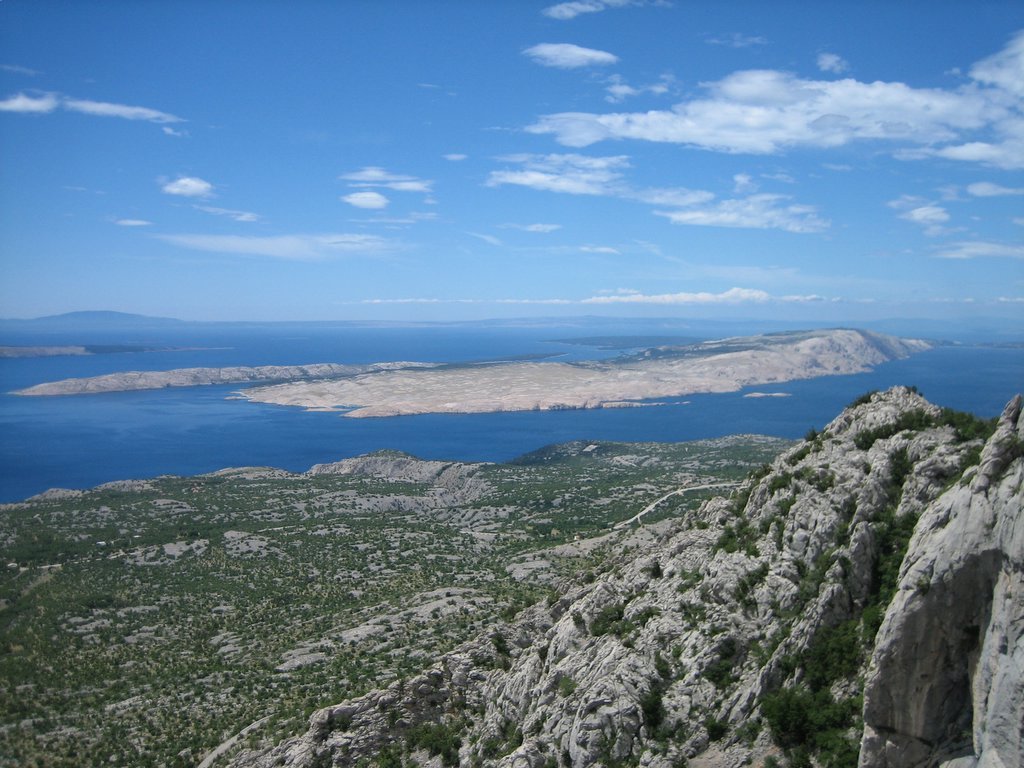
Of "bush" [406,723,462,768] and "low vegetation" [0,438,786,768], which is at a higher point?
"bush" [406,723,462,768]

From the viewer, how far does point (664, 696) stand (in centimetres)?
1755

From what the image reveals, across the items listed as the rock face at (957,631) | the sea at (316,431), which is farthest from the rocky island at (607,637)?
the sea at (316,431)

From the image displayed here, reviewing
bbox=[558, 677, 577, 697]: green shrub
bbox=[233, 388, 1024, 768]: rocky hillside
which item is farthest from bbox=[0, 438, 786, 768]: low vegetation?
bbox=[233, 388, 1024, 768]: rocky hillside

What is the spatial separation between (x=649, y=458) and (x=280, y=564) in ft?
195

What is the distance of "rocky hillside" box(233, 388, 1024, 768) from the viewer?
11.5 meters

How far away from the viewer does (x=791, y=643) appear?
15.9 m

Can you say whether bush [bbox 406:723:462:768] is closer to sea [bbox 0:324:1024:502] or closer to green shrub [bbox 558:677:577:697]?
green shrub [bbox 558:677:577:697]

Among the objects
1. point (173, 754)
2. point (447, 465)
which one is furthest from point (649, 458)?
point (173, 754)

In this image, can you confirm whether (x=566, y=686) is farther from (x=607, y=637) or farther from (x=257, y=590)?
(x=257, y=590)

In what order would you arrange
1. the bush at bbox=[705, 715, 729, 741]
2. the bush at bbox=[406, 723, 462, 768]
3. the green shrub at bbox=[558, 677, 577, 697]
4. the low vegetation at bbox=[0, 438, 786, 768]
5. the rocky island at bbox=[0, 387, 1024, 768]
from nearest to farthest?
the rocky island at bbox=[0, 387, 1024, 768] → the bush at bbox=[705, 715, 729, 741] → the green shrub at bbox=[558, 677, 577, 697] → the bush at bbox=[406, 723, 462, 768] → the low vegetation at bbox=[0, 438, 786, 768]

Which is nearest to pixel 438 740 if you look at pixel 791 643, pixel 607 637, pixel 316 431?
pixel 607 637

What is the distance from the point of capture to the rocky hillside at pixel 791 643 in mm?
11461

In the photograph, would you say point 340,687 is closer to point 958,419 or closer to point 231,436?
point 958,419

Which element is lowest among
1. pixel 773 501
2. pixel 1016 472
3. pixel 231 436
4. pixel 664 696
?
pixel 231 436
